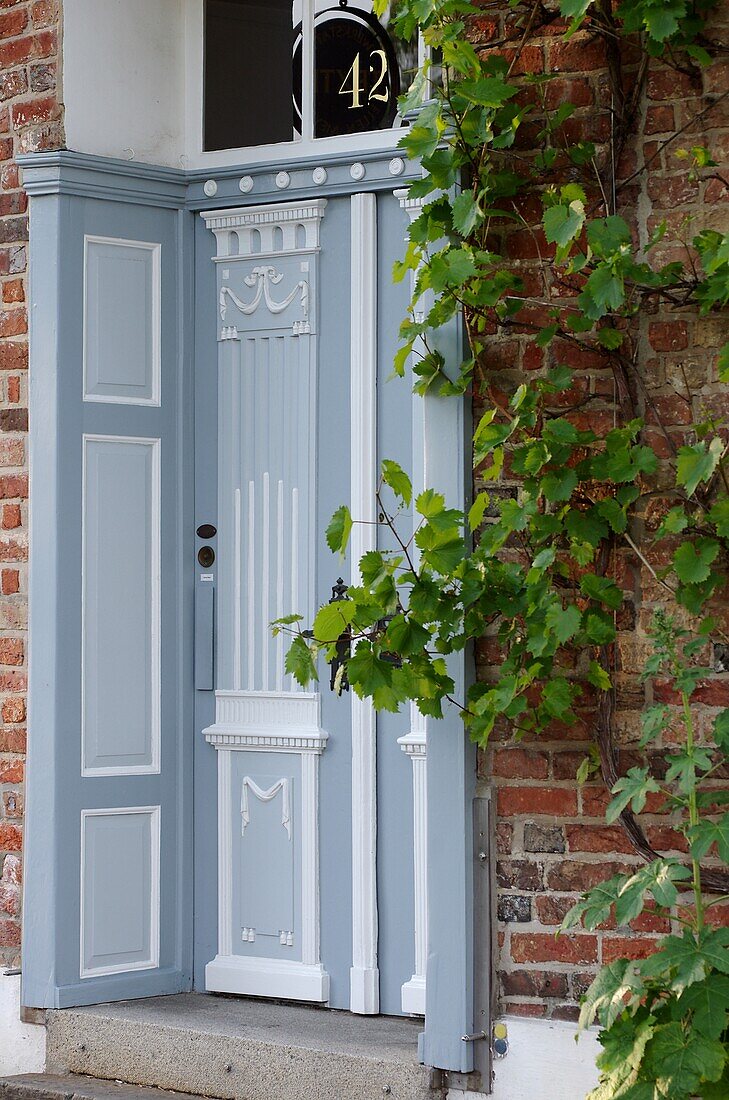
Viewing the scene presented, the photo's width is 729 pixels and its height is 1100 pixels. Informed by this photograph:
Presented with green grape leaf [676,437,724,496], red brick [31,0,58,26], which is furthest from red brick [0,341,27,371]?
green grape leaf [676,437,724,496]

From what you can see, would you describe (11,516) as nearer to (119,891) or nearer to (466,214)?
(119,891)

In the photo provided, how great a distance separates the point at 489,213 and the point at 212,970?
244 cm

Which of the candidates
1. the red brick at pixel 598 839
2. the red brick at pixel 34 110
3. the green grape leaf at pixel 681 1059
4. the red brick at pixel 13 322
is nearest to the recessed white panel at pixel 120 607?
the red brick at pixel 13 322

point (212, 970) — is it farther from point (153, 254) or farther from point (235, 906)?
point (153, 254)

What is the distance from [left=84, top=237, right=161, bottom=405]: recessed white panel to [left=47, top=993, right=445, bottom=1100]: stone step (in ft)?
6.04

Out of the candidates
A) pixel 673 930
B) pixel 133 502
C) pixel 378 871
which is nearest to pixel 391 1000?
pixel 378 871

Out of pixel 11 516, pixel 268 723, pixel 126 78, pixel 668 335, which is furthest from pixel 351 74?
pixel 268 723

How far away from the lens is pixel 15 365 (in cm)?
445

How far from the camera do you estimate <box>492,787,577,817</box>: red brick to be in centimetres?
338

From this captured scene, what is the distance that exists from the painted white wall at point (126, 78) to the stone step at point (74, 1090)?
2.74 meters

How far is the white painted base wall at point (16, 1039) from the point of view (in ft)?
14.0

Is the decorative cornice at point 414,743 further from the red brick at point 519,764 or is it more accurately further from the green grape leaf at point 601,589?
the green grape leaf at point 601,589

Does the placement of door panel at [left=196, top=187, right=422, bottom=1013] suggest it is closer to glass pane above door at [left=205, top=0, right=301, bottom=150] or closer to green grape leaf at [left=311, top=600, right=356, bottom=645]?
glass pane above door at [left=205, top=0, right=301, bottom=150]

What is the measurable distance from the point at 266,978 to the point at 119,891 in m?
0.52
